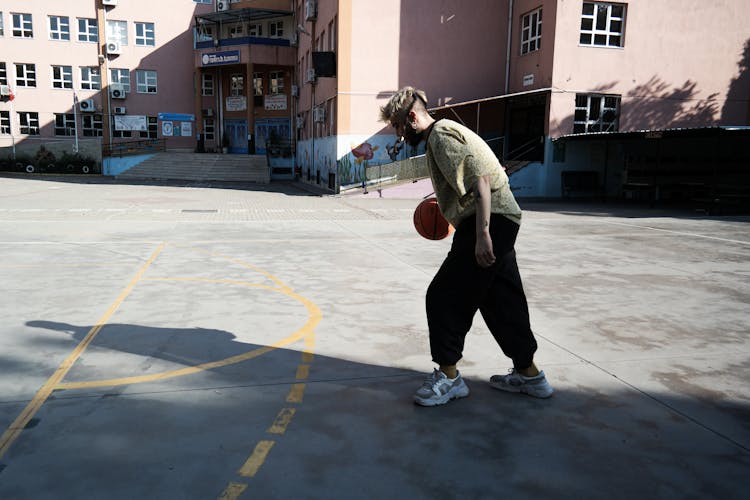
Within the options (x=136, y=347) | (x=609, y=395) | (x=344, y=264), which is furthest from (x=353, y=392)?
(x=344, y=264)

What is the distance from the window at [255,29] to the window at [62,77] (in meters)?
13.1

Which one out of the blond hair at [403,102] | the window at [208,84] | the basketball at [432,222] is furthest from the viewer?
the window at [208,84]

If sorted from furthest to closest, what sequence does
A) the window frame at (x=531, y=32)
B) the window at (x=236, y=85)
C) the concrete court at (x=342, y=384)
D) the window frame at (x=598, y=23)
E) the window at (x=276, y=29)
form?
the window at (x=236, y=85) < the window at (x=276, y=29) < the window frame at (x=531, y=32) < the window frame at (x=598, y=23) < the concrete court at (x=342, y=384)

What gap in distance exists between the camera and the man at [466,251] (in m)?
3.39

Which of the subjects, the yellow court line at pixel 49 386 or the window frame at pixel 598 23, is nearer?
the yellow court line at pixel 49 386

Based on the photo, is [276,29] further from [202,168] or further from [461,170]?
[461,170]

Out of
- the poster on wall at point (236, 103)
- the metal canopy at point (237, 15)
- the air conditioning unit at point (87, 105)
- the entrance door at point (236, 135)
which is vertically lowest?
the entrance door at point (236, 135)

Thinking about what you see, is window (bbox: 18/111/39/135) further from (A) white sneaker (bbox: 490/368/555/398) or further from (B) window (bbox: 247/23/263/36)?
(A) white sneaker (bbox: 490/368/555/398)

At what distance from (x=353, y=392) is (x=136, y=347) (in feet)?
6.26

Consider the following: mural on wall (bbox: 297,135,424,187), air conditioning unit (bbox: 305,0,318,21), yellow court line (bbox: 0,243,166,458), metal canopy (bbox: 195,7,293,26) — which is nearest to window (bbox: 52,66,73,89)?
metal canopy (bbox: 195,7,293,26)

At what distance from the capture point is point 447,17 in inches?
1014

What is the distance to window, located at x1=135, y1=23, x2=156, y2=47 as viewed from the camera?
43.4m

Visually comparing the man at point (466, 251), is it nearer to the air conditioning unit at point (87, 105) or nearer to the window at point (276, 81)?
the window at point (276, 81)

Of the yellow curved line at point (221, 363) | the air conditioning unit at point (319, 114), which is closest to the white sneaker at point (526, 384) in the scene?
the yellow curved line at point (221, 363)
